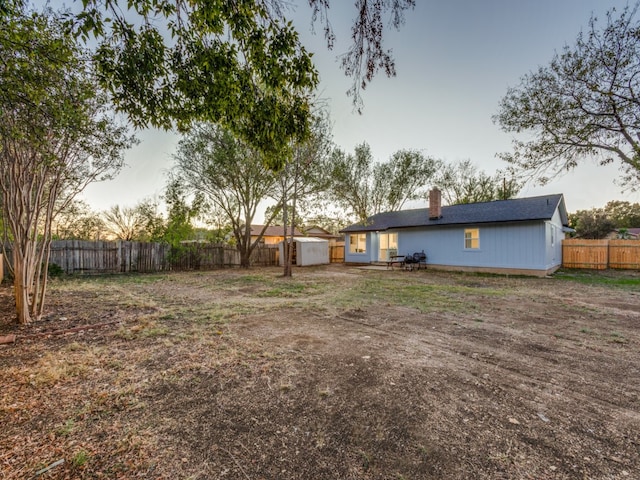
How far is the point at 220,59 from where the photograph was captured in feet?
10.6

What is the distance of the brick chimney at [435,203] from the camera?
636 inches

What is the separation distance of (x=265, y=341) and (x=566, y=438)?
136 inches

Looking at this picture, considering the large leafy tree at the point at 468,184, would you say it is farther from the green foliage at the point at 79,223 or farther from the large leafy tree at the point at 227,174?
the green foliage at the point at 79,223

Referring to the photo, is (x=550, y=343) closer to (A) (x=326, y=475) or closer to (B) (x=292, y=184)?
(A) (x=326, y=475)

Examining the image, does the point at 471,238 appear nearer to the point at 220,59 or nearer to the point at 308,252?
the point at 308,252

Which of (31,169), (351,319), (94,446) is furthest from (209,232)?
(94,446)

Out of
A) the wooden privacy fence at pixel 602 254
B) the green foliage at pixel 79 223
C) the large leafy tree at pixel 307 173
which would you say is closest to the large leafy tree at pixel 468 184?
the wooden privacy fence at pixel 602 254

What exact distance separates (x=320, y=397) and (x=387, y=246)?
56.1 ft

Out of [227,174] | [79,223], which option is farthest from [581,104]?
[79,223]

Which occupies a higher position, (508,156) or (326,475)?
(508,156)

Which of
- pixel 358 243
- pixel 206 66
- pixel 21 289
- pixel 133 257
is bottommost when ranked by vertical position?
pixel 21 289

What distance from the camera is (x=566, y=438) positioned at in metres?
2.09

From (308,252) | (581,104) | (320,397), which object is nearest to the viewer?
(320,397)

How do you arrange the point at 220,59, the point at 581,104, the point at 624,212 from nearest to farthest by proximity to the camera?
the point at 220,59 → the point at 581,104 → the point at 624,212
